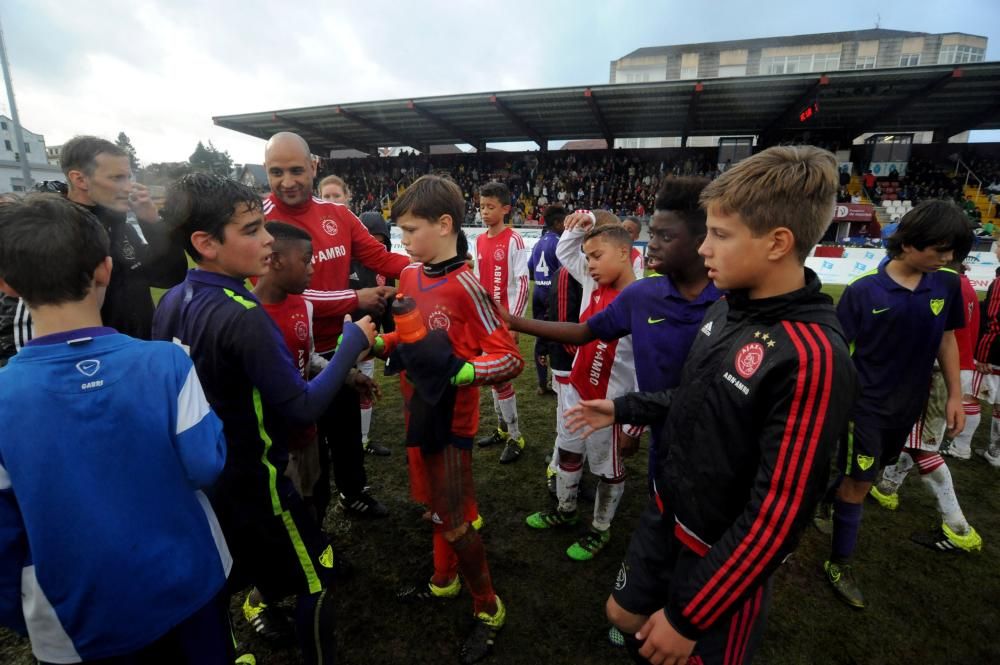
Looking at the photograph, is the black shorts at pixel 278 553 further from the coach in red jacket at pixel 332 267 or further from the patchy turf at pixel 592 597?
the coach in red jacket at pixel 332 267

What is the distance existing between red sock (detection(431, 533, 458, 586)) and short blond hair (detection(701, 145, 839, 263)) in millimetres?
2295

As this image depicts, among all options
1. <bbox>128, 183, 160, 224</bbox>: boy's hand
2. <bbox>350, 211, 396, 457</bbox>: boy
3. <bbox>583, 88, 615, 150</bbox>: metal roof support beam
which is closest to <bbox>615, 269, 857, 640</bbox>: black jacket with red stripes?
<bbox>350, 211, 396, 457</bbox>: boy

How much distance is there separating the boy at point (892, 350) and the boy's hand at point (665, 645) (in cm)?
215

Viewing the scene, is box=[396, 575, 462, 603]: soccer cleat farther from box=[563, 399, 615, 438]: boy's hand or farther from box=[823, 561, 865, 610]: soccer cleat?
box=[823, 561, 865, 610]: soccer cleat

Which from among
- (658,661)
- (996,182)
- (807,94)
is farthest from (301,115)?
(996,182)

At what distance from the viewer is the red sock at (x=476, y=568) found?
235 centimetres

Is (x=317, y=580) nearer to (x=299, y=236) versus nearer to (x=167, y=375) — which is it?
(x=167, y=375)

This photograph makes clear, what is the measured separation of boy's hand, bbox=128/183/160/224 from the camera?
2928mm

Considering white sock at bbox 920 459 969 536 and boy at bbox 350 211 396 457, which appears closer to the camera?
white sock at bbox 920 459 969 536

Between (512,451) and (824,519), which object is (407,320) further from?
(824,519)

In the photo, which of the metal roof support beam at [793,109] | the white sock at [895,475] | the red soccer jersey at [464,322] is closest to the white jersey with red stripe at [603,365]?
the red soccer jersey at [464,322]

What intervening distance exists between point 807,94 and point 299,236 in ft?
74.3

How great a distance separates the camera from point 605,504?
3.17m

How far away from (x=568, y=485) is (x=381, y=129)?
2619 cm
